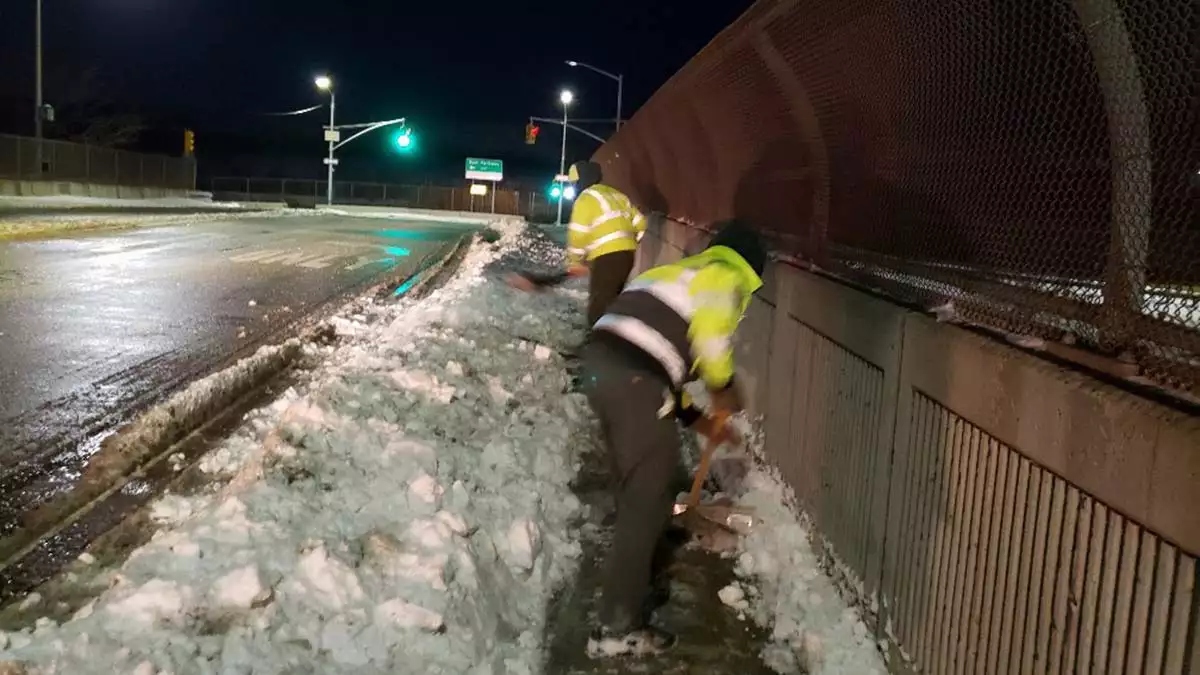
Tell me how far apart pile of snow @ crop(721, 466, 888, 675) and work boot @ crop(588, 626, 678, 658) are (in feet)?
1.34

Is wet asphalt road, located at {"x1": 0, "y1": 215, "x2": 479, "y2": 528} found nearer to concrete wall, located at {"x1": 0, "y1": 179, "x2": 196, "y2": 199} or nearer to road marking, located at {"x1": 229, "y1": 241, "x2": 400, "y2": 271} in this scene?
road marking, located at {"x1": 229, "y1": 241, "x2": 400, "y2": 271}

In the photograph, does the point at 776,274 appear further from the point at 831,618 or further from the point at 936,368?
the point at 936,368

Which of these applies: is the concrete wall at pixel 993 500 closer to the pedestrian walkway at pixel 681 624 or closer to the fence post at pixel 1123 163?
the fence post at pixel 1123 163

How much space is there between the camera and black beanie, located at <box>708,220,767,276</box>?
13.2 feet

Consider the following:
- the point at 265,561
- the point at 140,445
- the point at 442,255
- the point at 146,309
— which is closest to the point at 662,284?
the point at 265,561

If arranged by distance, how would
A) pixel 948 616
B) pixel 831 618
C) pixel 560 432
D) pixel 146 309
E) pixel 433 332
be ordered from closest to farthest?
pixel 948 616
pixel 831 618
pixel 560 432
pixel 433 332
pixel 146 309

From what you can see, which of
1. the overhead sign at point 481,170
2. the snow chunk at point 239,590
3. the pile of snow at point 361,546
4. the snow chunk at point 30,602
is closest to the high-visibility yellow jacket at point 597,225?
the pile of snow at point 361,546

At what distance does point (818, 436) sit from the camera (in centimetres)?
488

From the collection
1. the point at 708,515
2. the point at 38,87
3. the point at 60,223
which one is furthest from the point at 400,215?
the point at 708,515

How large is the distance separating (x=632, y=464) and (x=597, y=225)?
389cm

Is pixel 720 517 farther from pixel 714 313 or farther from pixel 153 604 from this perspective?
pixel 153 604

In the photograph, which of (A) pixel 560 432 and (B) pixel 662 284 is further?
(A) pixel 560 432

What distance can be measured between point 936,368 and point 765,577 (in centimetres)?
175

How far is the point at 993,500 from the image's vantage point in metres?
2.94
